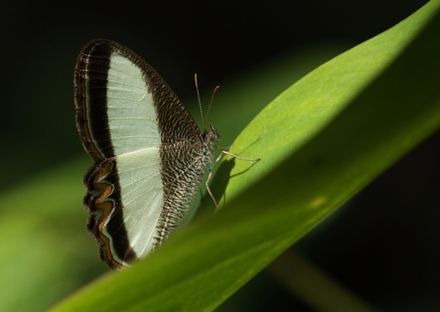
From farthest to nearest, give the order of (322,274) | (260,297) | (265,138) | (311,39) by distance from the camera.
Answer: (311,39)
(260,297)
(322,274)
(265,138)

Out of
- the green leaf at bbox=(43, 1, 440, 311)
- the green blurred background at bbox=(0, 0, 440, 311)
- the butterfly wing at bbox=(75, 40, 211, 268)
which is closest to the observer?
the green leaf at bbox=(43, 1, 440, 311)

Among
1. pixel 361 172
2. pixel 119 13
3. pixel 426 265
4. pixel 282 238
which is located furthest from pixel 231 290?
pixel 119 13

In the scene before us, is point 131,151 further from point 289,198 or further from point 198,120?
point 289,198

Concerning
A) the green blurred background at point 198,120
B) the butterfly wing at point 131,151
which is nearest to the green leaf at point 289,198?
the butterfly wing at point 131,151

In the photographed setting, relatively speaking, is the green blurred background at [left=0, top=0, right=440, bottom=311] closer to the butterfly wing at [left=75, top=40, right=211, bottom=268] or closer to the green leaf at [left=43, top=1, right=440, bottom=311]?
the butterfly wing at [left=75, top=40, right=211, bottom=268]

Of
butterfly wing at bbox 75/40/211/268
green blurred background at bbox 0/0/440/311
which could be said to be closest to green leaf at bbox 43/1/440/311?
butterfly wing at bbox 75/40/211/268

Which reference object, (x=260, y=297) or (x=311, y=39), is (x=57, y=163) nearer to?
(x=260, y=297)
